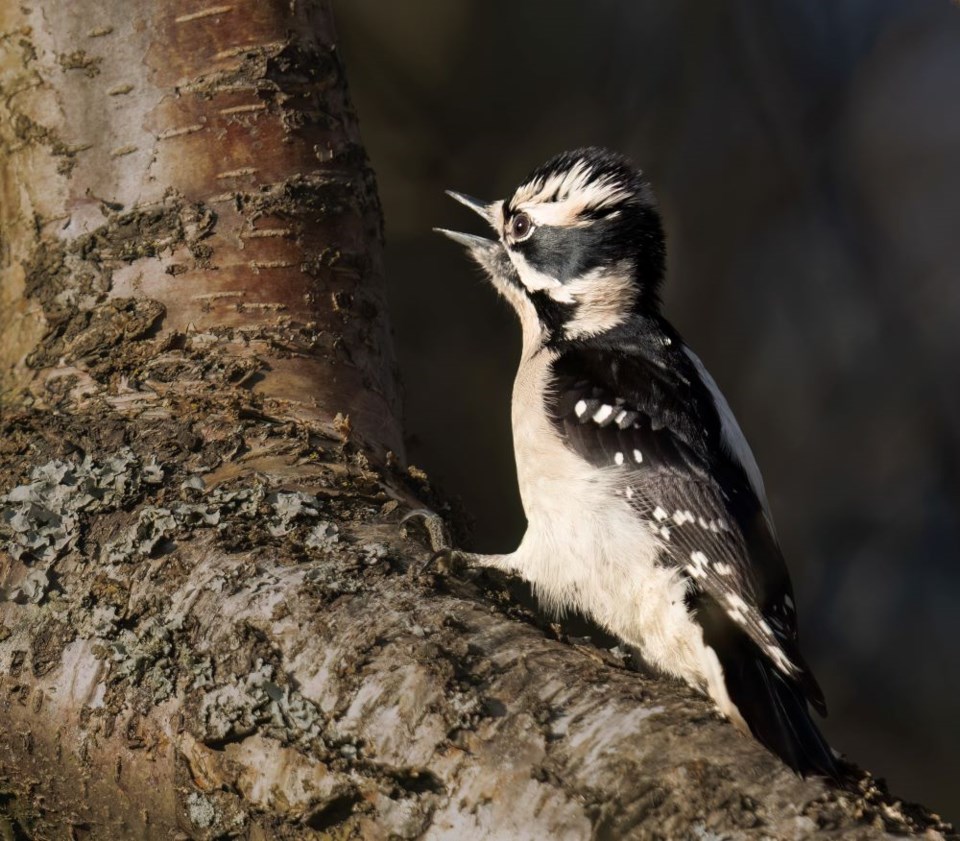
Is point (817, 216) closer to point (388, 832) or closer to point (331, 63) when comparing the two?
point (331, 63)

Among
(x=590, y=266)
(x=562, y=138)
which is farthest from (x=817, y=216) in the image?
(x=590, y=266)

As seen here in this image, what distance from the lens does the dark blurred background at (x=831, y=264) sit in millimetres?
5398

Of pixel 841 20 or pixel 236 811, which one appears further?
pixel 841 20

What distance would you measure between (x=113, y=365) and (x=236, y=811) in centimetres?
123

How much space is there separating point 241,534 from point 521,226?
5.53 ft

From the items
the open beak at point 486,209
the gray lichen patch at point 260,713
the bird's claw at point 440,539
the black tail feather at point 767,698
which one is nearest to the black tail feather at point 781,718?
the black tail feather at point 767,698

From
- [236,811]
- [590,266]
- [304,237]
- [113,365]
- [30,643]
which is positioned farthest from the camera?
[590,266]

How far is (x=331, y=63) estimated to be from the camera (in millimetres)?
3229

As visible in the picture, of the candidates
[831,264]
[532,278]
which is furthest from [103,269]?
[831,264]

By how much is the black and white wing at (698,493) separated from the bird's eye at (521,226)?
47 cm

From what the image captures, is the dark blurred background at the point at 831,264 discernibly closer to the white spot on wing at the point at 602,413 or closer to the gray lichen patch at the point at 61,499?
the white spot on wing at the point at 602,413

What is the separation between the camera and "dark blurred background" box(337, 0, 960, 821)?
5398mm

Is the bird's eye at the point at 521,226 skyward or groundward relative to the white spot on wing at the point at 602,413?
skyward

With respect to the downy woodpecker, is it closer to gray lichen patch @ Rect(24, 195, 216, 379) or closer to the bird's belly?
the bird's belly
